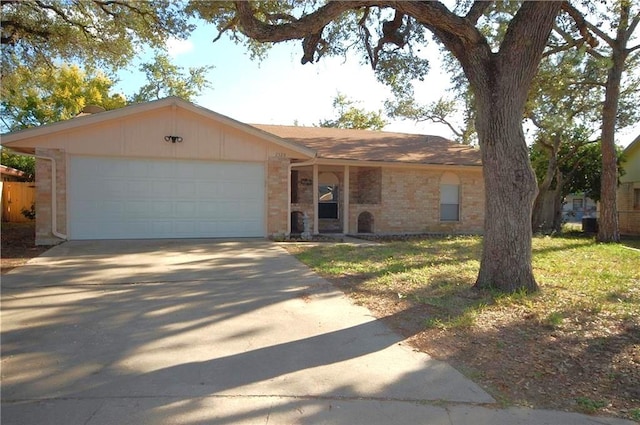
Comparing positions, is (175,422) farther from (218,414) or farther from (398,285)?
(398,285)

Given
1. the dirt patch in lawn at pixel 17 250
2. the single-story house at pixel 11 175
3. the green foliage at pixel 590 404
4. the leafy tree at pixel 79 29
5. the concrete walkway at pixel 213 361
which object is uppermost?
the leafy tree at pixel 79 29

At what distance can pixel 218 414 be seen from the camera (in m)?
2.89

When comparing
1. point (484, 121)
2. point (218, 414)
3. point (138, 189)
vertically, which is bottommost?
point (218, 414)

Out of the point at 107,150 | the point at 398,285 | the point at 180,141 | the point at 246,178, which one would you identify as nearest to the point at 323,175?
the point at 246,178

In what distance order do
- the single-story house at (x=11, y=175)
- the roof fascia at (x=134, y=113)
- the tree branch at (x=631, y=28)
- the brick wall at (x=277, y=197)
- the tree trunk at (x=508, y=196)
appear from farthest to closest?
1. the single-story house at (x=11, y=175)
2. the tree branch at (x=631, y=28)
3. the brick wall at (x=277, y=197)
4. the roof fascia at (x=134, y=113)
5. the tree trunk at (x=508, y=196)

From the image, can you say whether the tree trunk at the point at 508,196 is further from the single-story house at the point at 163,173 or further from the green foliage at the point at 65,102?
the green foliage at the point at 65,102

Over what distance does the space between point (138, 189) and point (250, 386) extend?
993cm

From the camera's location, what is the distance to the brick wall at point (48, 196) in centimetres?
1115

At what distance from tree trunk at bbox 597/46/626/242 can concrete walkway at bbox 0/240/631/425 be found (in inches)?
501

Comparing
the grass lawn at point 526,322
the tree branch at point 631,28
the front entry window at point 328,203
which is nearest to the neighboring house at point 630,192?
the tree branch at point 631,28

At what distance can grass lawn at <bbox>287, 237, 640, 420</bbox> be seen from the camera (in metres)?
3.47

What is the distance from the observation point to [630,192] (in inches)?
848

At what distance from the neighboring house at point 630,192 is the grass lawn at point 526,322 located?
13.8 meters

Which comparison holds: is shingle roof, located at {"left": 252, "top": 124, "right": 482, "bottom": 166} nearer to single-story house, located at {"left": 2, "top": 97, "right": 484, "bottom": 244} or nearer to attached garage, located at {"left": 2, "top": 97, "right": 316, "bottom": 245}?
single-story house, located at {"left": 2, "top": 97, "right": 484, "bottom": 244}
